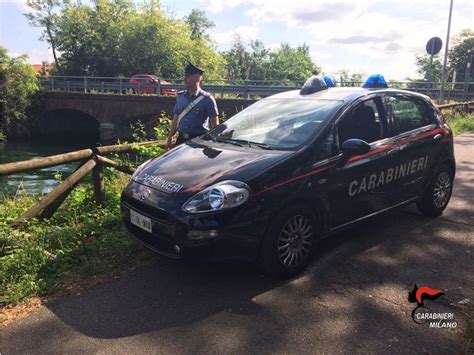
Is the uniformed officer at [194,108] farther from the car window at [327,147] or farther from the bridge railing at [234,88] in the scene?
the bridge railing at [234,88]

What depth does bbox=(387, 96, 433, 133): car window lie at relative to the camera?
459 centimetres

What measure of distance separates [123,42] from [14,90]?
12882mm

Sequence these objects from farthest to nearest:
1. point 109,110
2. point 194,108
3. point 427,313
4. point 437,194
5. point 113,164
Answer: point 109,110 < point 113,164 < point 194,108 < point 437,194 < point 427,313

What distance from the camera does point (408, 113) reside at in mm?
4797

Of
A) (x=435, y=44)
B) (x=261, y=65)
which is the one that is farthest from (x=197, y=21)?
(x=435, y=44)

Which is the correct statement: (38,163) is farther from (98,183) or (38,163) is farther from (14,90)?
(14,90)

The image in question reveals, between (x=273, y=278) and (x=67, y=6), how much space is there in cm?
5119

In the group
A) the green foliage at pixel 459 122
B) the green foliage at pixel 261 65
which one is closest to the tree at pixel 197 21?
the green foliage at pixel 261 65

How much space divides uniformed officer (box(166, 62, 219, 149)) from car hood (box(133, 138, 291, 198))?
53.0 inches

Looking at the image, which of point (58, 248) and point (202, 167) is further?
point (58, 248)

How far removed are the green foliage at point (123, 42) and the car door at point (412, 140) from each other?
37119 millimetres

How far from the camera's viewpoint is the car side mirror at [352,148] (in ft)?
12.5

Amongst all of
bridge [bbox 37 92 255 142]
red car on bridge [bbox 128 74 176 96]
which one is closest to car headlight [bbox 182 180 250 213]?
bridge [bbox 37 92 255 142]

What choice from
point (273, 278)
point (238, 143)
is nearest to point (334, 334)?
point (273, 278)
